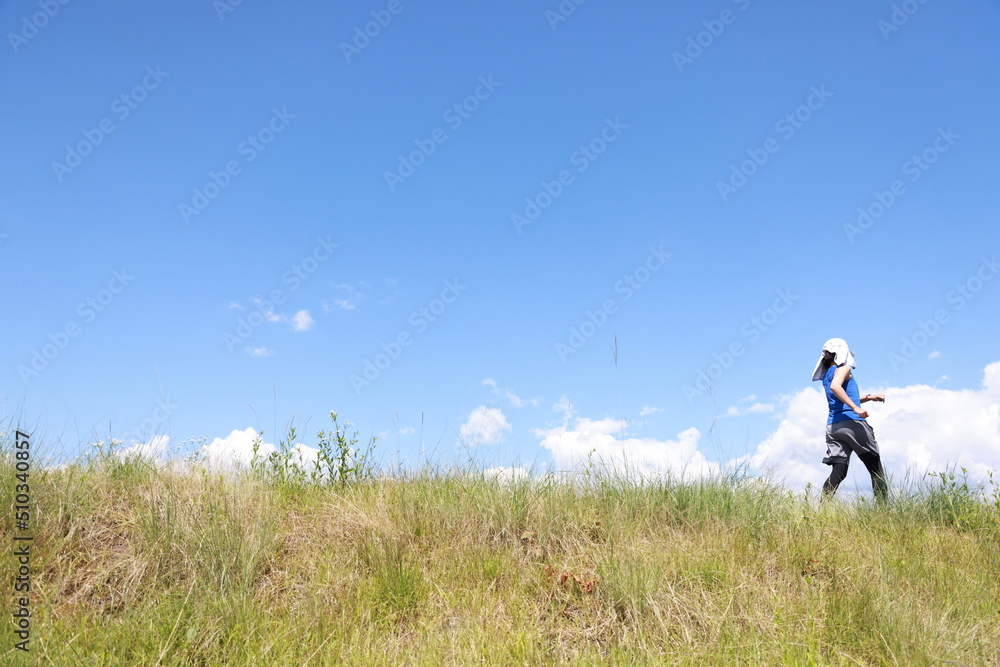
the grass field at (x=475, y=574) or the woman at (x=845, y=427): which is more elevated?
the woman at (x=845, y=427)

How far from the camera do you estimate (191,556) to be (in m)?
4.88

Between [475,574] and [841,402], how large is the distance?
5.47 m

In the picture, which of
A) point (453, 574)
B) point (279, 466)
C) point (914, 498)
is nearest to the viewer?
point (453, 574)

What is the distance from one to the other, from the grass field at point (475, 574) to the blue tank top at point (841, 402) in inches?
61.0

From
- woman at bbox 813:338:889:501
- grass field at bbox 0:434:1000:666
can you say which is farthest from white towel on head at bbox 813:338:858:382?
grass field at bbox 0:434:1000:666

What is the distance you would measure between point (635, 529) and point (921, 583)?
230 cm

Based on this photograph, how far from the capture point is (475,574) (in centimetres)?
499

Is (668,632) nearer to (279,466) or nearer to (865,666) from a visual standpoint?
(865,666)

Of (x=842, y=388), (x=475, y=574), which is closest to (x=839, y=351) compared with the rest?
(x=842, y=388)

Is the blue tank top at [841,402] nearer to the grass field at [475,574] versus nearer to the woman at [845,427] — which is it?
the woman at [845,427]

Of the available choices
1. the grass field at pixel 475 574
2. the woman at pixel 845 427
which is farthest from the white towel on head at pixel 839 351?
the grass field at pixel 475 574

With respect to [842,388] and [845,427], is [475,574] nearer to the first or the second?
[845,427]

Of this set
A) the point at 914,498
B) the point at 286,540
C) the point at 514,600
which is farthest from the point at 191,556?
the point at 914,498

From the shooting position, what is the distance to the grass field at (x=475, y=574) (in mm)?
4082
